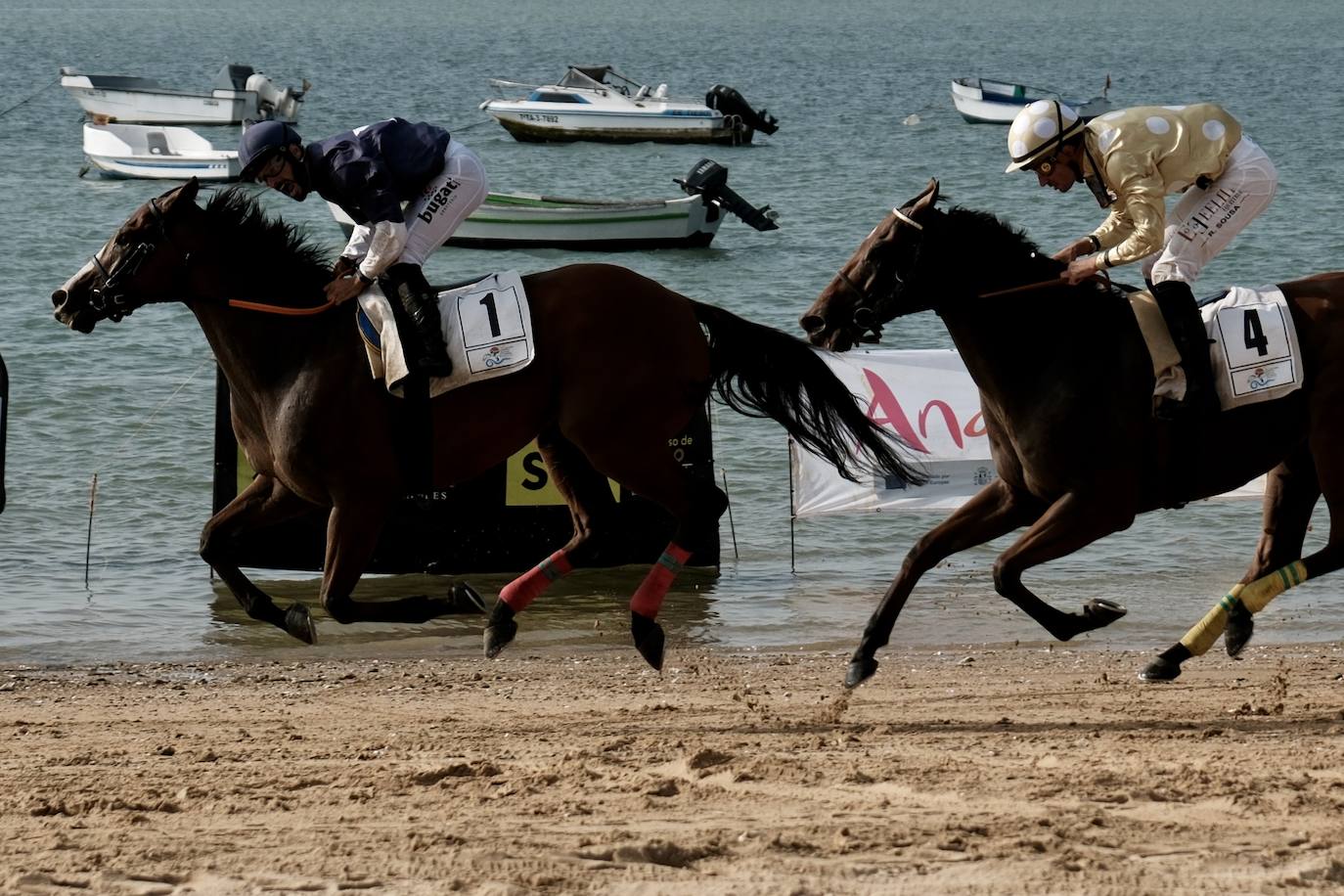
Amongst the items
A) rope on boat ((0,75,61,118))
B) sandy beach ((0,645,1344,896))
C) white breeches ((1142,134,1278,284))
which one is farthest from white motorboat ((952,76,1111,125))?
white breeches ((1142,134,1278,284))

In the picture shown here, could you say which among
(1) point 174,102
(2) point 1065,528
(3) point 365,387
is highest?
(2) point 1065,528

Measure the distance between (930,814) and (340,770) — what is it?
2011 millimetres

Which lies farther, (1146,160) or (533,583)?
(533,583)

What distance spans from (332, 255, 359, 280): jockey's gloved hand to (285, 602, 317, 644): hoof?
1.36 meters

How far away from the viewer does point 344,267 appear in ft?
24.4

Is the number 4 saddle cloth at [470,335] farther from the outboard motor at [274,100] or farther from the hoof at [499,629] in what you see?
the outboard motor at [274,100]

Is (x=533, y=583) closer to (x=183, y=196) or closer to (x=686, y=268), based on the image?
(x=183, y=196)

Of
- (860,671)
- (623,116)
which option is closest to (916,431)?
(860,671)

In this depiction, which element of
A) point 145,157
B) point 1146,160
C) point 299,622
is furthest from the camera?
point 145,157

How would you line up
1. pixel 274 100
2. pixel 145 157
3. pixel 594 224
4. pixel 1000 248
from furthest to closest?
pixel 274 100 → pixel 145 157 → pixel 594 224 → pixel 1000 248

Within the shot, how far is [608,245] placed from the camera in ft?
98.9

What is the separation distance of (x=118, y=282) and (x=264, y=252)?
1.95 feet

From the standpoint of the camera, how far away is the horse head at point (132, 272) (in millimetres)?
7176

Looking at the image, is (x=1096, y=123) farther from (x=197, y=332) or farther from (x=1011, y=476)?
(x=197, y=332)
